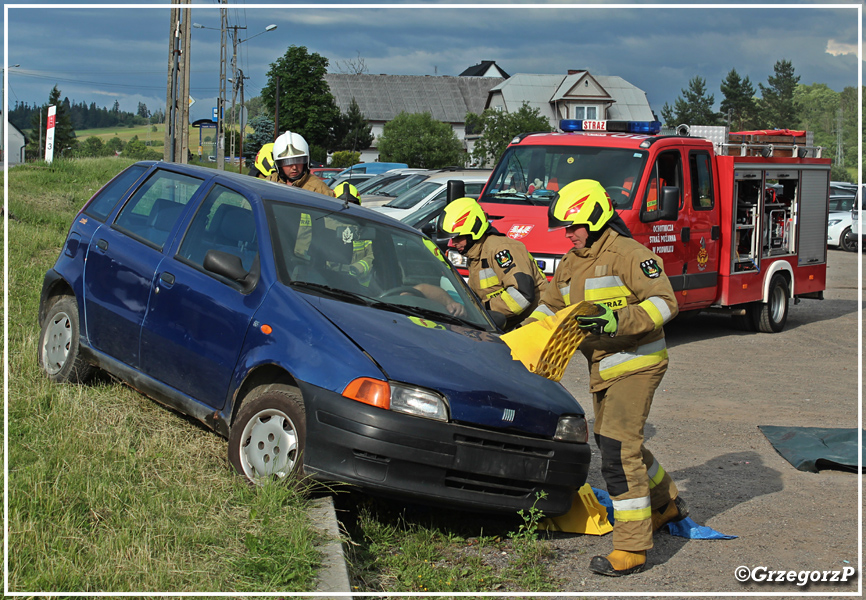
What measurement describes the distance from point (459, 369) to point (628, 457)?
996mm

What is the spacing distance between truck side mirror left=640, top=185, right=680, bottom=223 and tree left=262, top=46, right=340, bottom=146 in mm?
63745

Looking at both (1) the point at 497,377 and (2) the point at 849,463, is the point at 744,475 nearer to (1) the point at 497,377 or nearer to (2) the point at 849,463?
(2) the point at 849,463

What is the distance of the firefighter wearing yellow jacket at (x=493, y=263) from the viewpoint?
251 inches

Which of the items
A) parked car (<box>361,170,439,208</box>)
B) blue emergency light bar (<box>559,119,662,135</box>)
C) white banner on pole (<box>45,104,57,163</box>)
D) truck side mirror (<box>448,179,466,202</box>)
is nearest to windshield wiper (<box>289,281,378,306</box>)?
truck side mirror (<box>448,179,466,202</box>)

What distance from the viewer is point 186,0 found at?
1798cm

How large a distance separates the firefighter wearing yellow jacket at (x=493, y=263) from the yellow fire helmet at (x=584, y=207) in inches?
67.5

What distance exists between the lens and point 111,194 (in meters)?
6.30

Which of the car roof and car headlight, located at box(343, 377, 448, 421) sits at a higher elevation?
the car roof

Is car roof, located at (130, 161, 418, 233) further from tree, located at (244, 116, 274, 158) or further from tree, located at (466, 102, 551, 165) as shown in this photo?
tree, located at (244, 116, 274, 158)

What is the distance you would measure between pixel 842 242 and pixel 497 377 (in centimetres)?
2751

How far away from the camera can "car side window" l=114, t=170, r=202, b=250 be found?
18.4ft

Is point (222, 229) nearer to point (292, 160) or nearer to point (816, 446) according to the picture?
point (292, 160)

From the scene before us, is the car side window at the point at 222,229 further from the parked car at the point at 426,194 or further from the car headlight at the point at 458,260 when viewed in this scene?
the parked car at the point at 426,194

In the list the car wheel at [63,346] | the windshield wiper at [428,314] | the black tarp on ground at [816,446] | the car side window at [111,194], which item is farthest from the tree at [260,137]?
the windshield wiper at [428,314]
